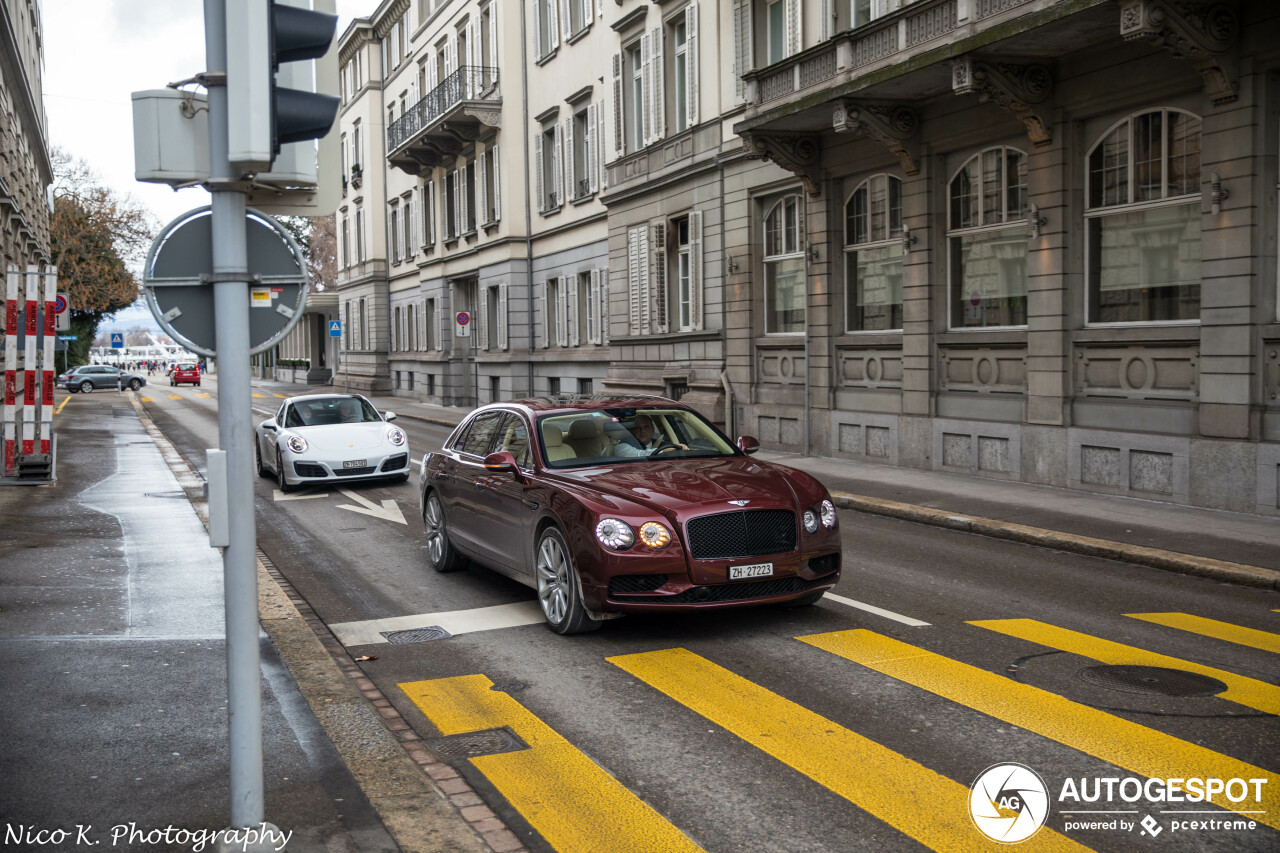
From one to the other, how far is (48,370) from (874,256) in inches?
513

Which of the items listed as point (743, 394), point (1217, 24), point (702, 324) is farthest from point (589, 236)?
point (1217, 24)

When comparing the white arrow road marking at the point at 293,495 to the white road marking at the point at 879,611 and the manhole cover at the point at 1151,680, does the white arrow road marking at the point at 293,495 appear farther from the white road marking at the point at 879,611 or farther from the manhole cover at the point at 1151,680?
the manhole cover at the point at 1151,680

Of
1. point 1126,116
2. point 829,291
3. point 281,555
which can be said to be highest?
point 1126,116

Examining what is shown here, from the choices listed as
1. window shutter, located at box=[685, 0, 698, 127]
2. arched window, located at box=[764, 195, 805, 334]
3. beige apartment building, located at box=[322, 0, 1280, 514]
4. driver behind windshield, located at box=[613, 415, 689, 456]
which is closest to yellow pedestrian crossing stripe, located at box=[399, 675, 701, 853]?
driver behind windshield, located at box=[613, 415, 689, 456]

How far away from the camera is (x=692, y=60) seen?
24109 mm

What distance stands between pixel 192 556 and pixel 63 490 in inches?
260

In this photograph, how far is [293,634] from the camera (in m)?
7.70

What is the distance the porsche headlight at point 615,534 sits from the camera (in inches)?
289

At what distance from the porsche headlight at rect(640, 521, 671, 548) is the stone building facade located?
21.0 meters

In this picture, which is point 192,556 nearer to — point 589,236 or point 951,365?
point 951,365

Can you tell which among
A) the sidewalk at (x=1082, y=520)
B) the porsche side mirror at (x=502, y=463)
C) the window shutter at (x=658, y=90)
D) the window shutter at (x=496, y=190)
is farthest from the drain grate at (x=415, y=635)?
the window shutter at (x=496, y=190)

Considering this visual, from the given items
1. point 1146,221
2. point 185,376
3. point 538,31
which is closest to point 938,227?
point 1146,221

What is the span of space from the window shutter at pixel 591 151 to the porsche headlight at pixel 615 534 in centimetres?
2462

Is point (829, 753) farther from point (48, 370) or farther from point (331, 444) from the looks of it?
point (48, 370)
